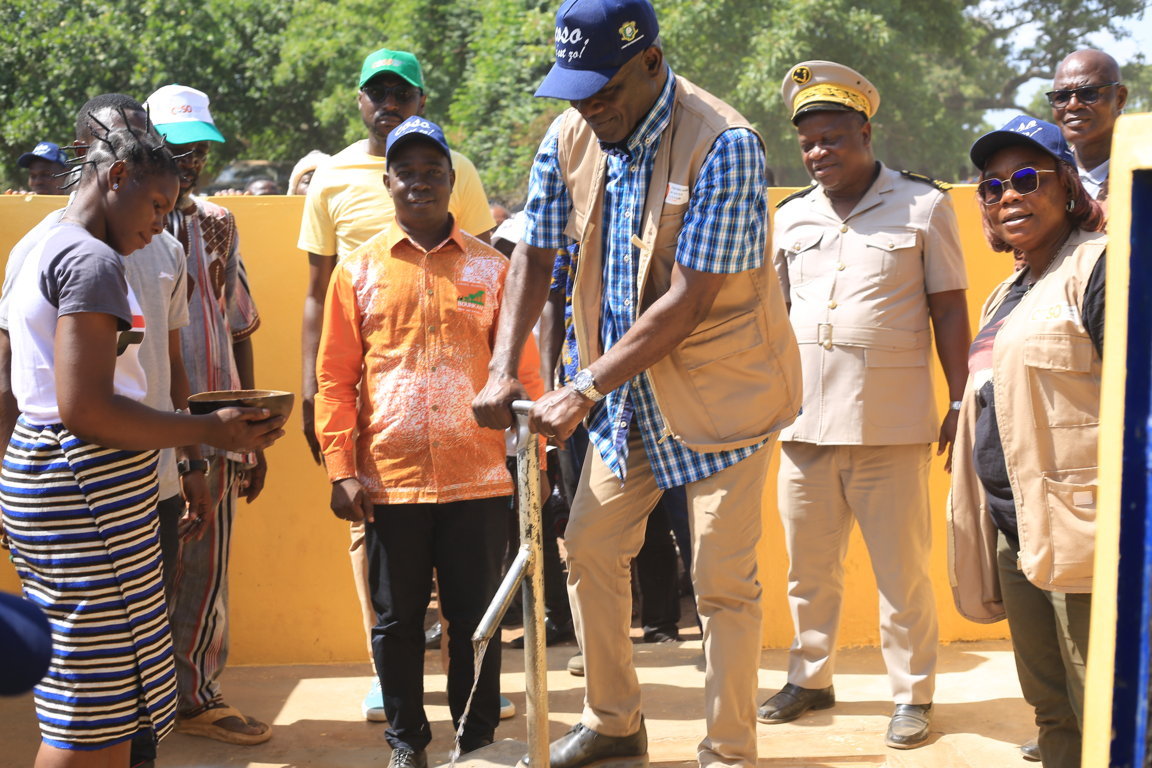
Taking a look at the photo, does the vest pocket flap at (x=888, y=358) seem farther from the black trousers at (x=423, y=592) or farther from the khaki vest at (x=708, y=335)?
the black trousers at (x=423, y=592)

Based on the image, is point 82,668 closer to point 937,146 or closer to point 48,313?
point 48,313

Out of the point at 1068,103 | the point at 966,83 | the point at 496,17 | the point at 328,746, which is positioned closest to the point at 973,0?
the point at 966,83

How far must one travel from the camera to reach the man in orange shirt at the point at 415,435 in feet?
12.9

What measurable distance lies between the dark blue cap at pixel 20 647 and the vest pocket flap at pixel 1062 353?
7.67 feet

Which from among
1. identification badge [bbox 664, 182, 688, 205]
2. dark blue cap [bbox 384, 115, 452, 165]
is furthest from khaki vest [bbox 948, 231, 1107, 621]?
dark blue cap [bbox 384, 115, 452, 165]

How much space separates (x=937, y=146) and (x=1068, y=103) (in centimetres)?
2775

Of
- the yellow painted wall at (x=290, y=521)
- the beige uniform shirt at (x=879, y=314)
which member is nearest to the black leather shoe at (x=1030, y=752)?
the beige uniform shirt at (x=879, y=314)

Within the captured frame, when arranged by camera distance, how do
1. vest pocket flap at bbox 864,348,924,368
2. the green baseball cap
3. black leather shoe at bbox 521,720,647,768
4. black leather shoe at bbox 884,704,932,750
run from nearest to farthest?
1. black leather shoe at bbox 521,720,647,768
2. black leather shoe at bbox 884,704,932,750
3. vest pocket flap at bbox 864,348,924,368
4. the green baseball cap

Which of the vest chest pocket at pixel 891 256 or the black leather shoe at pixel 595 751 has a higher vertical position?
the vest chest pocket at pixel 891 256

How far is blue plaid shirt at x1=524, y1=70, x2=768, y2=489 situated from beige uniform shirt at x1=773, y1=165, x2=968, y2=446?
105 cm

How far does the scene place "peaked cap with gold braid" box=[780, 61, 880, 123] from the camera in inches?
176

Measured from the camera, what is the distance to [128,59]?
93.2 feet

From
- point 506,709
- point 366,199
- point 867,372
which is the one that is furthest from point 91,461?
point 867,372

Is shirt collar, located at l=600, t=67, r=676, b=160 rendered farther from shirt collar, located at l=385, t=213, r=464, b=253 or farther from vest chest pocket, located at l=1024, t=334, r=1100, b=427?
vest chest pocket, located at l=1024, t=334, r=1100, b=427
